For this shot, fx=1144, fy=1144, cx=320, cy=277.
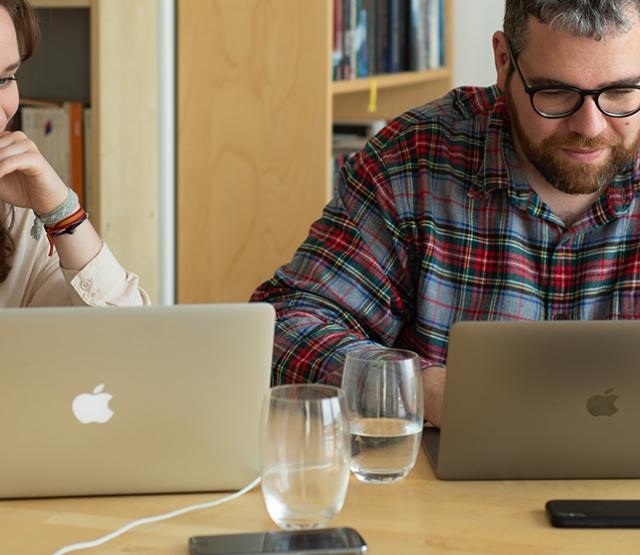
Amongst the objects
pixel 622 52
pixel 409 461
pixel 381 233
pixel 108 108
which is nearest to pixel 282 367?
pixel 381 233

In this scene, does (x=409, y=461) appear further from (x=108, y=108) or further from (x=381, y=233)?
(x=108, y=108)

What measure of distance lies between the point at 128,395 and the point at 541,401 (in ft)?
1.37

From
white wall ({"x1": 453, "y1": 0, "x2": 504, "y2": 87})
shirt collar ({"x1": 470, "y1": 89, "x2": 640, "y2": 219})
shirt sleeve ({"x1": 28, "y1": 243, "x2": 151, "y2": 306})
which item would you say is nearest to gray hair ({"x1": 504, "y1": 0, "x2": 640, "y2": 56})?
shirt collar ({"x1": 470, "y1": 89, "x2": 640, "y2": 219})

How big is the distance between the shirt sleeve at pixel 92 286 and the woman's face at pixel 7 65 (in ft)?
0.78

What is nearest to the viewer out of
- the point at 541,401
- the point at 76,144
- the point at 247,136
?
the point at 541,401

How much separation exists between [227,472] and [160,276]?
1.62 meters

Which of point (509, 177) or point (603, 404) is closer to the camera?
point (603, 404)

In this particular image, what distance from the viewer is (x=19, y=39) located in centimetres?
181

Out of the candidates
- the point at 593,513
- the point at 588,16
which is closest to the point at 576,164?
the point at 588,16

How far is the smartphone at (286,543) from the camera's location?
3.31ft

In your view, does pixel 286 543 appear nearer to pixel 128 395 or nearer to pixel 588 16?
pixel 128 395

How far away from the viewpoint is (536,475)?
3.99ft

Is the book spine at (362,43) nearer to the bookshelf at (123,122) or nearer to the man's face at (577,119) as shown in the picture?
the bookshelf at (123,122)

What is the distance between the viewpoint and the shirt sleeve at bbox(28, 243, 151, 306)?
5.49 feet
